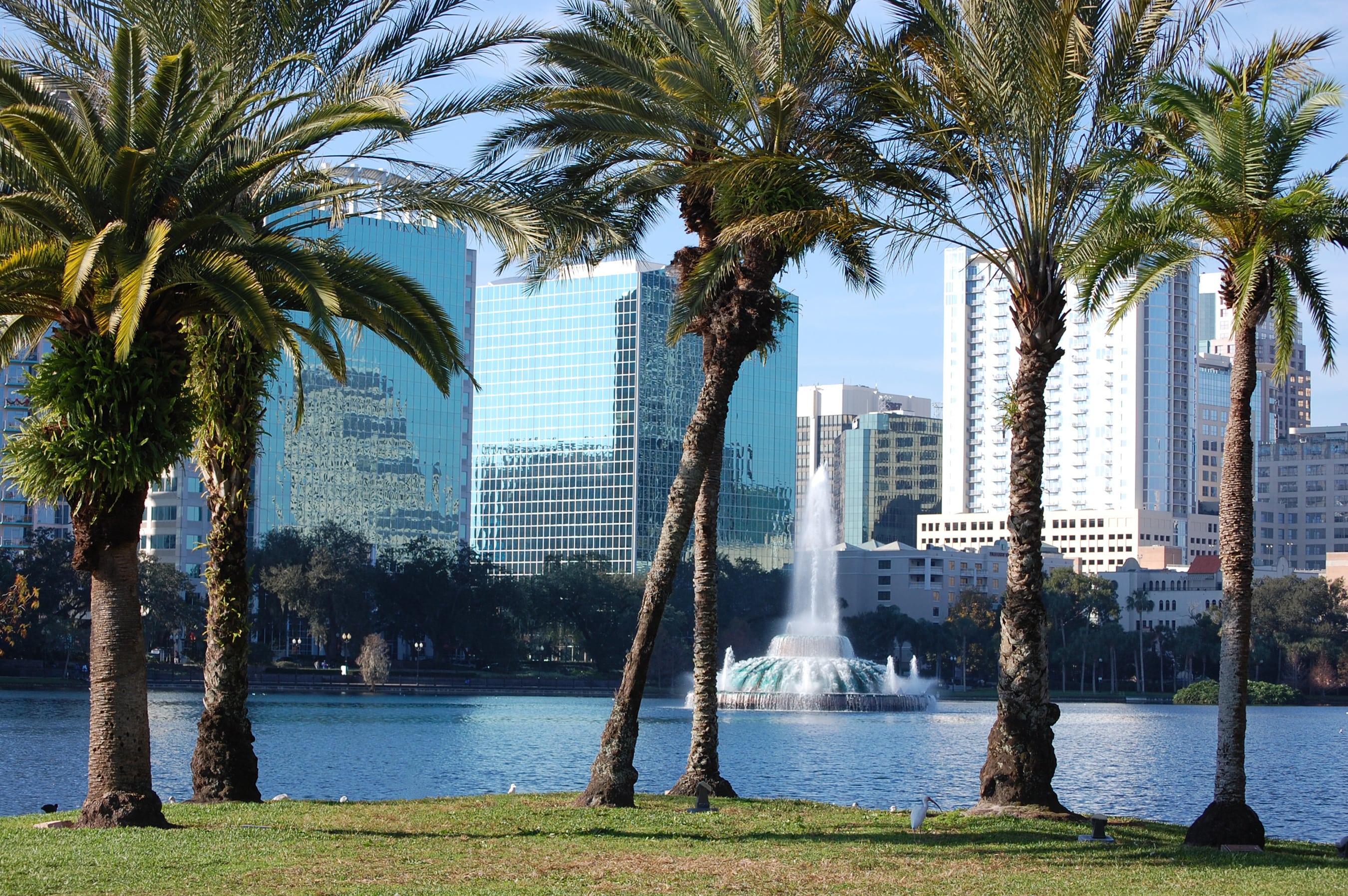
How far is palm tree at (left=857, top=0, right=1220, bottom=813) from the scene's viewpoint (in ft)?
66.8

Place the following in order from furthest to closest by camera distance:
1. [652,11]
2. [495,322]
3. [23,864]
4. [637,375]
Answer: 1. [495,322]
2. [637,375]
3. [652,11]
4. [23,864]

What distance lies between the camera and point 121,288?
1573 cm

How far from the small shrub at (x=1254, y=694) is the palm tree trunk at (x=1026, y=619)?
99629 millimetres

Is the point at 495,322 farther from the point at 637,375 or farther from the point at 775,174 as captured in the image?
the point at 775,174

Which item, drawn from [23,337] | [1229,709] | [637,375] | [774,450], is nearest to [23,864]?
[23,337]

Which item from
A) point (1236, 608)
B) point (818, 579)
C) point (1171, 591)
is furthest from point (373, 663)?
point (1171, 591)

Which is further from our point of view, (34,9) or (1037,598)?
(1037,598)

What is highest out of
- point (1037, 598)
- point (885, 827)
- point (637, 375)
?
point (637, 375)

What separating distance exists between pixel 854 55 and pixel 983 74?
6.92 feet

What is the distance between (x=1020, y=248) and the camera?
21469 mm

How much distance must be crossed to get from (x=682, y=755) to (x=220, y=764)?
2981cm

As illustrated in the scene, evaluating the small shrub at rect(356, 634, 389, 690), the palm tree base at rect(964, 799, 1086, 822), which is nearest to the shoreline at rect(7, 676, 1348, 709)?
the small shrub at rect(356, 634, 389, 690)

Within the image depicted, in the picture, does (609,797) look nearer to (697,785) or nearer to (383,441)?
(697,785)

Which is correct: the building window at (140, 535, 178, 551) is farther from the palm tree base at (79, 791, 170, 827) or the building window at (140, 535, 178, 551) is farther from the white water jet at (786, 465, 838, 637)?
the palm tree base at (79, 791, 170, 827)
